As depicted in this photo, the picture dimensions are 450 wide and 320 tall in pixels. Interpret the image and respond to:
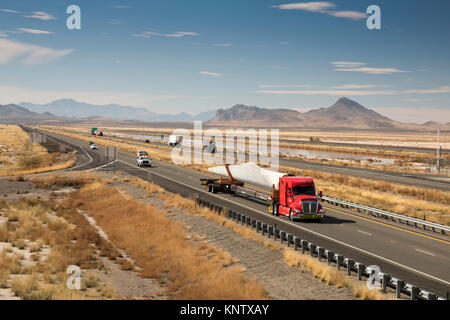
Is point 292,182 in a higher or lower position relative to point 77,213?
higher

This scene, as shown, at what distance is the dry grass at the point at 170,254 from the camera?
16.7 meters

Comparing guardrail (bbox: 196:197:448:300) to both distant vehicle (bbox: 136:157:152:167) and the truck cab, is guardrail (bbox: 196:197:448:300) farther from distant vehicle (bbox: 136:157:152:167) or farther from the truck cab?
distant vehicle (bbox: 136:157:152:167)

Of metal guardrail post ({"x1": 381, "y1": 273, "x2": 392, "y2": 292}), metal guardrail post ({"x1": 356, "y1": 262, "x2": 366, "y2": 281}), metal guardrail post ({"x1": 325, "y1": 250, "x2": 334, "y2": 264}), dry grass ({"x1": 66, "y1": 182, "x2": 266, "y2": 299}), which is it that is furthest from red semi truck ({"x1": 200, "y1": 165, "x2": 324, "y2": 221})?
metal guardrail post ({"x1": 381, "y1": 273, "x2": 392, "y2": 292})

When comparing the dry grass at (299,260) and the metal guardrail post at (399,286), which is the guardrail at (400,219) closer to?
the dry grass at (299,260)

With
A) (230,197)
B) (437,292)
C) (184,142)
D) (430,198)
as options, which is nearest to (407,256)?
(437,292)

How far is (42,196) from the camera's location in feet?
140

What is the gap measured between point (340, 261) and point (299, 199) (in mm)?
9878

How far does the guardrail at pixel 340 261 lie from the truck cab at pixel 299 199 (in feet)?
10.3

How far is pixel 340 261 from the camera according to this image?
19266mm

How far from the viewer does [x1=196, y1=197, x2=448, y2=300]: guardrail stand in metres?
15.3

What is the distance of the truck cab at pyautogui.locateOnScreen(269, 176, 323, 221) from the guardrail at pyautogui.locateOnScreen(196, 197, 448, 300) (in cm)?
314

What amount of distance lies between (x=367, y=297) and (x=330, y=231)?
36.8ft

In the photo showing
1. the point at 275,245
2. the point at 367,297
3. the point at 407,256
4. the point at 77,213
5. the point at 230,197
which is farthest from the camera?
the point at 230,197
